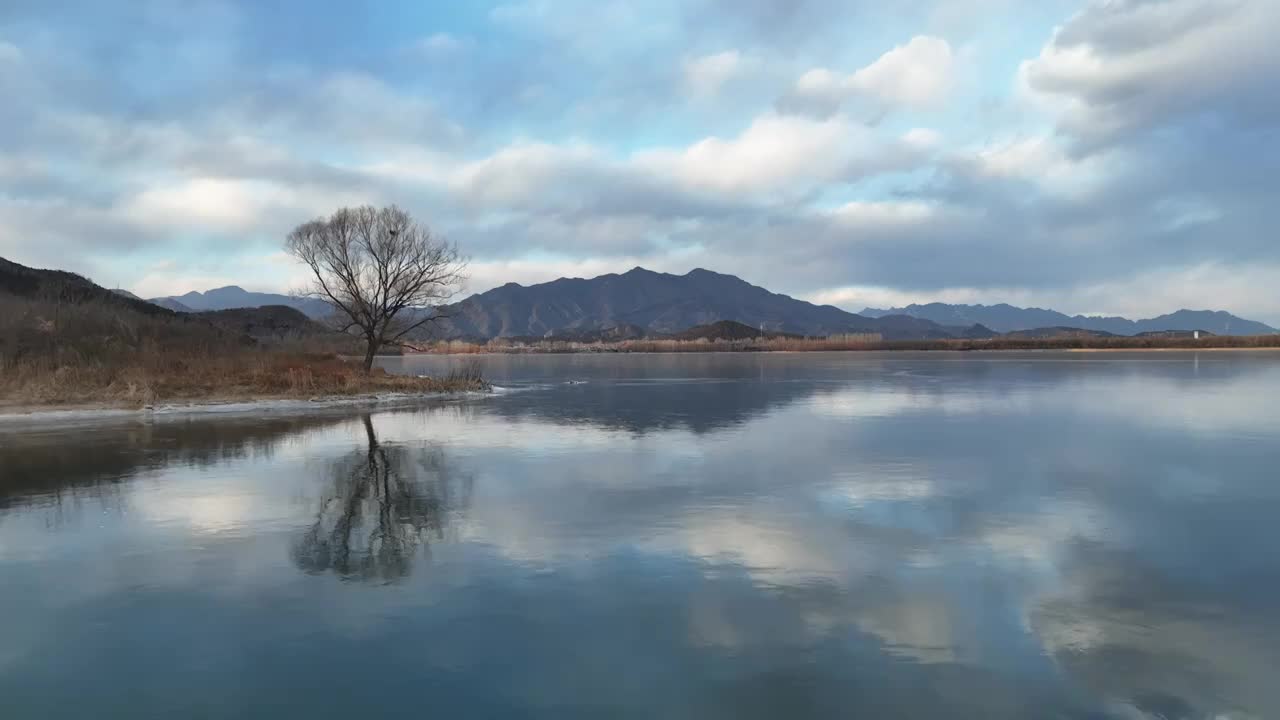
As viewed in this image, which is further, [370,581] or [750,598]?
[370,581]

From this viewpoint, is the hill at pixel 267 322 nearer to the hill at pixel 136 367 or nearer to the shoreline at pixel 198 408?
the hill at pixel 136 367

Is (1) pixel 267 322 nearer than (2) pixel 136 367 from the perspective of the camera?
No

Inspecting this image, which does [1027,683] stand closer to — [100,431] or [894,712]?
[894,712]

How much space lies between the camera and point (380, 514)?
1319cm

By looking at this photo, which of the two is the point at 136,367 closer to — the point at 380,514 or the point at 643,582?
the point at 380,514

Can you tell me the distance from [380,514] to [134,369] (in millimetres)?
30210

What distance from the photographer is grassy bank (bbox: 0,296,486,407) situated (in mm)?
32938

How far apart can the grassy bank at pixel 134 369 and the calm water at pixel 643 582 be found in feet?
45.7

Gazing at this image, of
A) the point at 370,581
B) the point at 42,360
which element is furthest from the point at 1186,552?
the point at 42,360

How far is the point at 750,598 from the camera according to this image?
8906 millimetres

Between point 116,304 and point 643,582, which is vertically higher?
point 116,304

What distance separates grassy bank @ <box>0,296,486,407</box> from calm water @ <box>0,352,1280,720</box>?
13.9m

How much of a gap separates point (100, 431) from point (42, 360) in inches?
534

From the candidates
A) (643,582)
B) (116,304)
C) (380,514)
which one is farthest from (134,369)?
(116,304)
